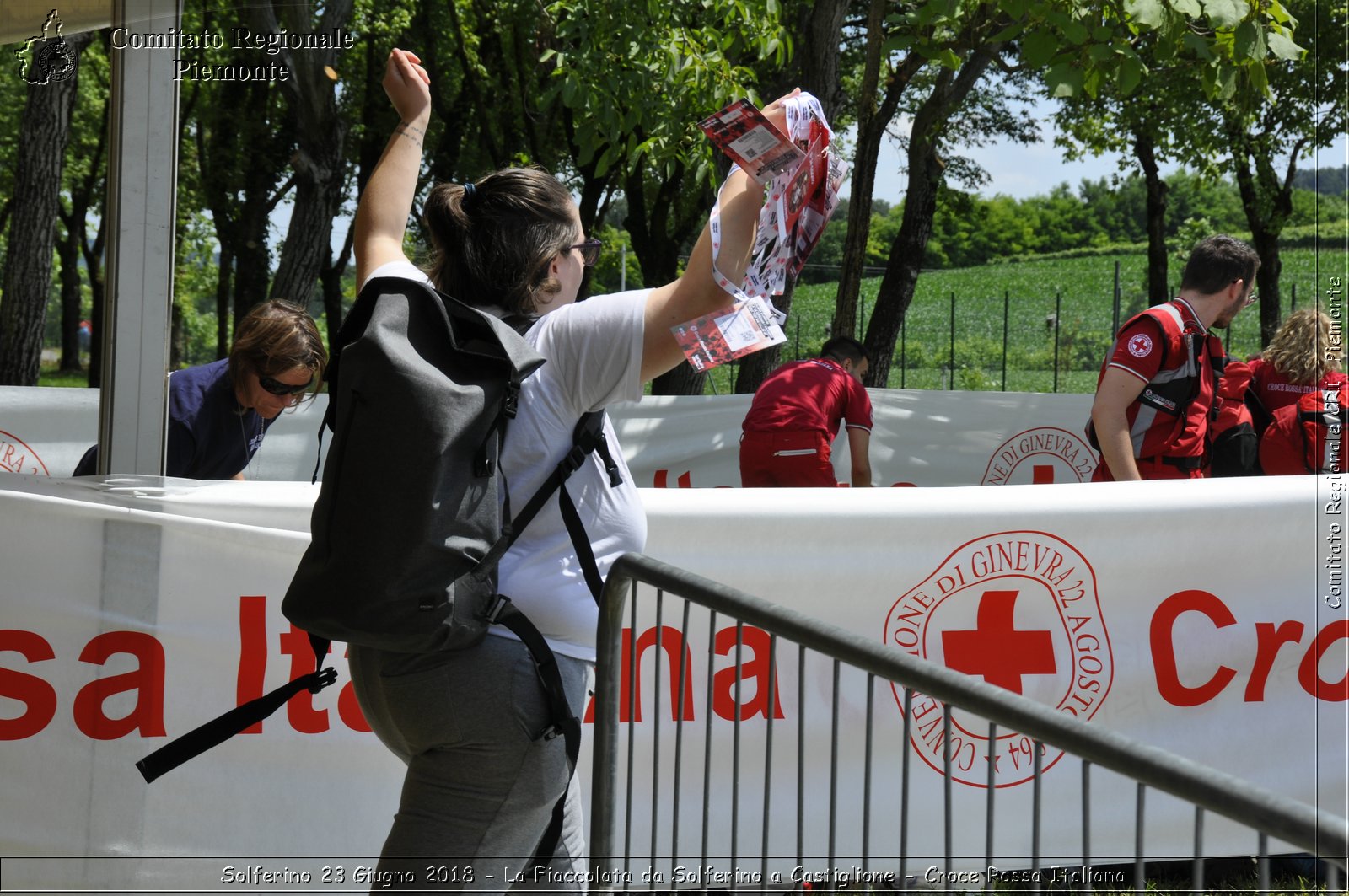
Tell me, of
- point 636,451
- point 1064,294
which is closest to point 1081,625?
point 636,451

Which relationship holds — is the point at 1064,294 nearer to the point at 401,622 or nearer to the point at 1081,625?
the point at 1081,625

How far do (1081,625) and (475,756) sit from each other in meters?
2.42

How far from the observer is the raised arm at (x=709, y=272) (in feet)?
6.75

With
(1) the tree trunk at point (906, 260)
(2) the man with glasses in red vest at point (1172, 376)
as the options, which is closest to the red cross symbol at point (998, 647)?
(2) the man with glasses in red vest at point (1172, 376)

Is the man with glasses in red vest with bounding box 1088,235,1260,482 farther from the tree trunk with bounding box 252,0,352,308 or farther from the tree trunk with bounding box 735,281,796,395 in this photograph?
the tree trunk with bounding box 252,0,352,308

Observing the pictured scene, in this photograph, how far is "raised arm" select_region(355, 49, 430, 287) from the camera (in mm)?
2635

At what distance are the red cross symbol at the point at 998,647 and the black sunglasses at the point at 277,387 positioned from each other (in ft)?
7.28

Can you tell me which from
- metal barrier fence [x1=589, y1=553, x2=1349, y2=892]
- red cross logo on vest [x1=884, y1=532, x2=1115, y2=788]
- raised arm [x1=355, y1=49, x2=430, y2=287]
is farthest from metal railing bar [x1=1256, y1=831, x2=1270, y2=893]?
red cross logo on vest [x1=884, y1=532, x2=1115, y2=788]

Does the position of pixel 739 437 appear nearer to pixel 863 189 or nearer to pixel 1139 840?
pixel 863 189

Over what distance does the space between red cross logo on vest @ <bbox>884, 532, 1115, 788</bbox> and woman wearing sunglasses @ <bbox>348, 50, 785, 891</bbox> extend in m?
1.77

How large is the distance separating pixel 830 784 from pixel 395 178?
63.2 inches

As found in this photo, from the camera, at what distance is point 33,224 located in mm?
13172

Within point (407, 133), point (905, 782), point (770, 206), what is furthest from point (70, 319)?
point (905, 782)

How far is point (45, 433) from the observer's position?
26.6 ft
